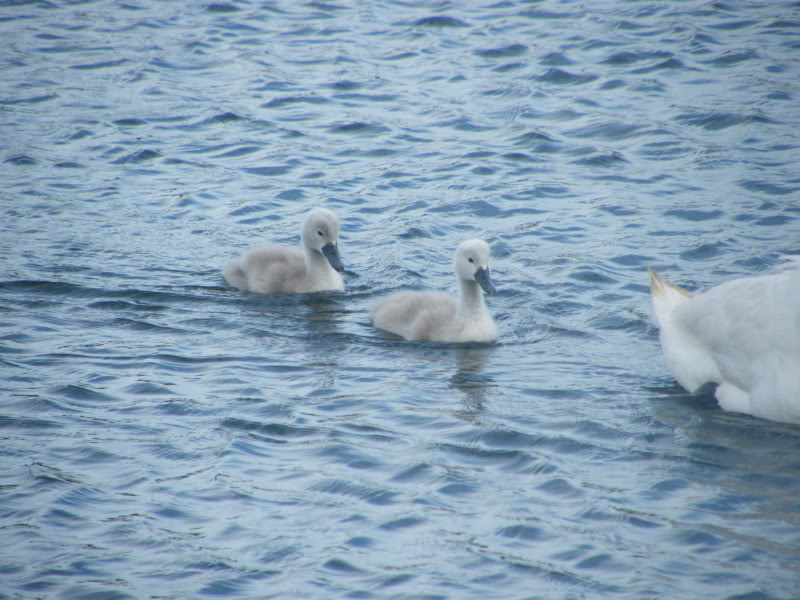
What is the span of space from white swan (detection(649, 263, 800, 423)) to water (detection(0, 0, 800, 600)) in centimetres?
20

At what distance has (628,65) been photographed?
16.2 metres

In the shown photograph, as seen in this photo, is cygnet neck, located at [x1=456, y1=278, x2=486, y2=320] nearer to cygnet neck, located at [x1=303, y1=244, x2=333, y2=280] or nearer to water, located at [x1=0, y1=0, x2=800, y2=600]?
water, located at [x1=0, y1=0, x2=800, y2=600]

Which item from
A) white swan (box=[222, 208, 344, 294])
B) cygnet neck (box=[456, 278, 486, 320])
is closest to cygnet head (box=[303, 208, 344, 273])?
white swan (box=[222, 208, 344, 294])

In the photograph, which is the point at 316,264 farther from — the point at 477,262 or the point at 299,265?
the point at 477,262

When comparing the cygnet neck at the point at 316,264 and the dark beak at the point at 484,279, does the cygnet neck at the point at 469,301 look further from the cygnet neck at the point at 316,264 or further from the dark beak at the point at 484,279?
the cygnet neck at the point at 316,264

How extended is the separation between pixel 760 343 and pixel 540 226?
14.2 ft

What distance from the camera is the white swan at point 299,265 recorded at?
10.3 metres

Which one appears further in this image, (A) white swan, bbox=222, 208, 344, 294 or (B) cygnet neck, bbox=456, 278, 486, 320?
(A) white swan, bbox=222, 208, 344, 294

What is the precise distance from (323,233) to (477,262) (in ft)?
5.61

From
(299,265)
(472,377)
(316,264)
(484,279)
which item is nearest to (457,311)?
(484,279)

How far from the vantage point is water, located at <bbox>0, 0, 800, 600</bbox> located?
6168mm

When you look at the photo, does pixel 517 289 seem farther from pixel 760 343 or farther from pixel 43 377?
pixel 43 377

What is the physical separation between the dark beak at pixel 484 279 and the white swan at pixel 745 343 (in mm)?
1411

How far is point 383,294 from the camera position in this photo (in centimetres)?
1047
